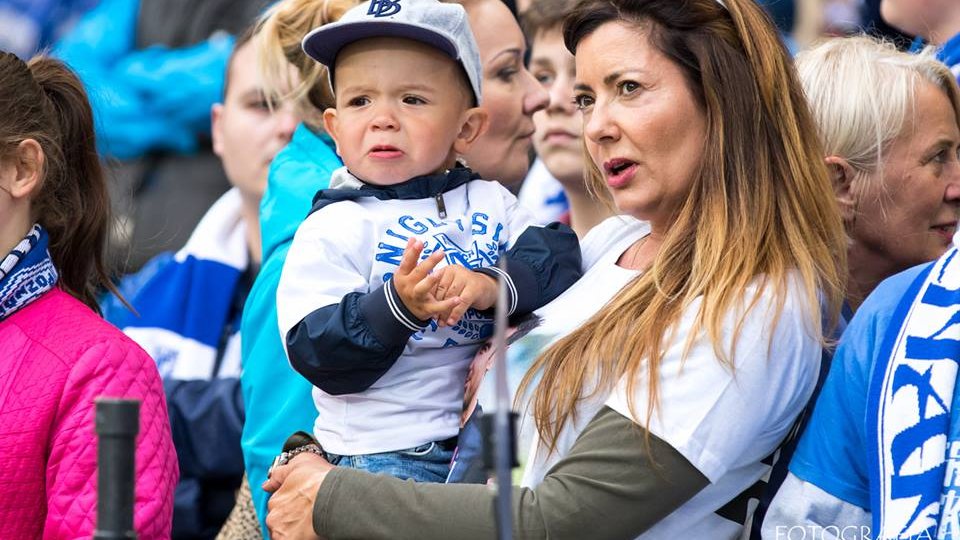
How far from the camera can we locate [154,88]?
6805 millimetres

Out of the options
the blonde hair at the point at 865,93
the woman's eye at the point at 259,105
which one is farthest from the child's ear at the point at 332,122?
the woman's eye at the point at 259,105

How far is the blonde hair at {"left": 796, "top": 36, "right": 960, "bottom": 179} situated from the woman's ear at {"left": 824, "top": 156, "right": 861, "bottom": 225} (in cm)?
2

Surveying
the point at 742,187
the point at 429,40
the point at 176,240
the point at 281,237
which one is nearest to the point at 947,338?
the point at 742,187

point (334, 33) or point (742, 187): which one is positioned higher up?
point (334, 33)

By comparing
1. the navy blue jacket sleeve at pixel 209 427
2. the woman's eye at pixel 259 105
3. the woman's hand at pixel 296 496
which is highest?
the woman's eye at pixel 259 105

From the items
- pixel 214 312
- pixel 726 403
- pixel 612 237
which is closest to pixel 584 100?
pixel 612 237

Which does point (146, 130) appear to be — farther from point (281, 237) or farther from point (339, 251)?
point (339, 251)

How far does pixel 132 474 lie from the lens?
2119mm

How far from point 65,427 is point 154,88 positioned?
4033 mm

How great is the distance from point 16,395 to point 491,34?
5.48 ft

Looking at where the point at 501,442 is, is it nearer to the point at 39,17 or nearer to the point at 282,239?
the point at 282,239

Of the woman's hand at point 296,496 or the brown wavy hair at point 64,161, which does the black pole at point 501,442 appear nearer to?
the woman's hand at point 296,496

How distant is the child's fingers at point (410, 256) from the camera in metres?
2.78

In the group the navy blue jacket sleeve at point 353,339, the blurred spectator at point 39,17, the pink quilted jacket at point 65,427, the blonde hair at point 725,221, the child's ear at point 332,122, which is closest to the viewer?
the blonde hair at point 725,221
